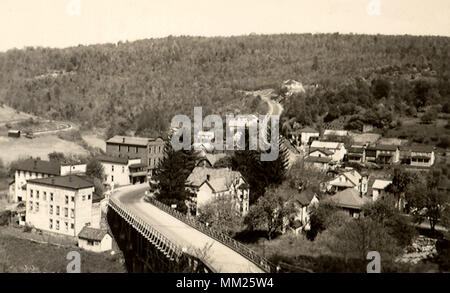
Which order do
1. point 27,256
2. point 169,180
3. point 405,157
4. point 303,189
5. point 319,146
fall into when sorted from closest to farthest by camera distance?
point 27,256 → point 169,180 → point 303,189 → point 405,157 → point 319,146

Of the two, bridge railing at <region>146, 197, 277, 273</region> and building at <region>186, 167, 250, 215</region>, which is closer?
bridge railing at <region>146, 197, 277, 273</region>

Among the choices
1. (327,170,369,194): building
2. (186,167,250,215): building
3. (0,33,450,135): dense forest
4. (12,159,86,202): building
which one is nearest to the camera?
(186,167,250,215): building

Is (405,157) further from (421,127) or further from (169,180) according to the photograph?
(169,180)

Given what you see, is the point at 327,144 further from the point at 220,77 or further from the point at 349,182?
the point at 220,77

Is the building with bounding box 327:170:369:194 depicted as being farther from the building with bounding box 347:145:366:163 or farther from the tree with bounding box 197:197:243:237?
the tree with bounding box 197:197:243:237

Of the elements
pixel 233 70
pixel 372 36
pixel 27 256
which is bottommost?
pixel 27 256

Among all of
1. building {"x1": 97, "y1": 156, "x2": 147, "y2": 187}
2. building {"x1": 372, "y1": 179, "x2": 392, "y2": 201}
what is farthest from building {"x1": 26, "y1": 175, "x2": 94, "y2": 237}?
building {"x1": 372, "y1": 179, "x2": 392, "y2": 201}
